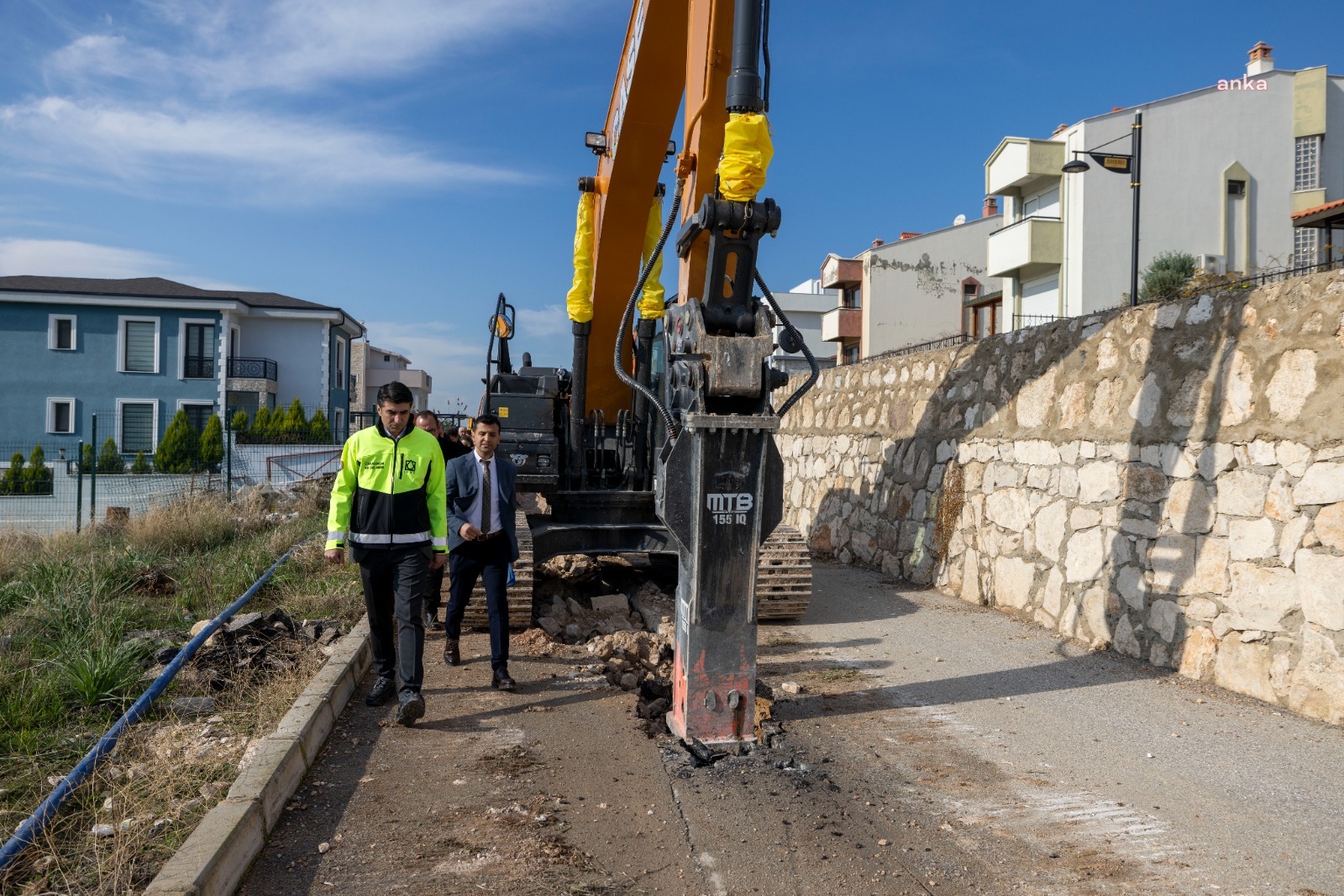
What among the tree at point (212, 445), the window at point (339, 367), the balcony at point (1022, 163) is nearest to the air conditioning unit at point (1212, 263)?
the balcony at point (1022, 163)

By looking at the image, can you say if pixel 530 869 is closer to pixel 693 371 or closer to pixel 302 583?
pixel 693 371

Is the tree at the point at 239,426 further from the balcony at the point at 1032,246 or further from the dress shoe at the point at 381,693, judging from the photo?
the balcony at the point at 1032,246

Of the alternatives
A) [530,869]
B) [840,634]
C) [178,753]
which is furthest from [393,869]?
[840,634]

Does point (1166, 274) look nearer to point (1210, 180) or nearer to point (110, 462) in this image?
point (1210, 180)

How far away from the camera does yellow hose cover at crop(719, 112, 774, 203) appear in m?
5.14

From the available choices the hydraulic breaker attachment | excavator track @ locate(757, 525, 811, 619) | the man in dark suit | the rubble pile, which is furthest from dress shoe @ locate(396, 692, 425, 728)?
excavator track @ locate(757, 525, 811, 619)

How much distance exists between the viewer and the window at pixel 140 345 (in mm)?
32750

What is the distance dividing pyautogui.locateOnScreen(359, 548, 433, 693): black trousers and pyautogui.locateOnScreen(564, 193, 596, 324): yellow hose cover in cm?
350

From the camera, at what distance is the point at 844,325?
41281mm

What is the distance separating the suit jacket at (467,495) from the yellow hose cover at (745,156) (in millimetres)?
2572

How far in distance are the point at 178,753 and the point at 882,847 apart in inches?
135

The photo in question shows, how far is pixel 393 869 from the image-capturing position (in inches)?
145

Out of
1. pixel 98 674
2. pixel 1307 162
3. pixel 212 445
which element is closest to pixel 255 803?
pixel 98 674

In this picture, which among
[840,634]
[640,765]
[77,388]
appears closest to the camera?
[640,765]
